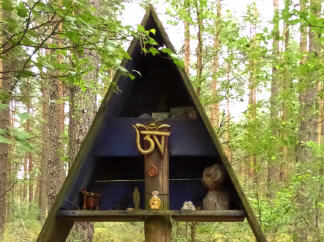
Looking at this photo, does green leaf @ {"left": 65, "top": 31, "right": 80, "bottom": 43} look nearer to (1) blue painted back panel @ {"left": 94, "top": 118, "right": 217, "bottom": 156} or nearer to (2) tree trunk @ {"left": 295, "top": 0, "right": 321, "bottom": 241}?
(1) blue painted back panel @ {"left": 94, "top": 118, "right": 217, "bottom": 156}

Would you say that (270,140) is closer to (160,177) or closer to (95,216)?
(160,177)

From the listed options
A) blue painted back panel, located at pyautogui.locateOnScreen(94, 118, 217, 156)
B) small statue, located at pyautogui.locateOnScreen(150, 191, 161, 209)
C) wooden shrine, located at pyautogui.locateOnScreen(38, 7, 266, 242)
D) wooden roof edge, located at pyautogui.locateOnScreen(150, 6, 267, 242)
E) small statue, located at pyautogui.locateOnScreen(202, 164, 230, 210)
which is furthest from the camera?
blue painted back panel, located at pyautogui.locateOnScreen(94, 118, 217, 156)

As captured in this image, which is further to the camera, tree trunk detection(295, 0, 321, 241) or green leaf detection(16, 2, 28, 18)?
tree trunk detection(295, 0, 321, 241)

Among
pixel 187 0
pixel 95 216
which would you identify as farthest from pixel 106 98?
pixel 187 0

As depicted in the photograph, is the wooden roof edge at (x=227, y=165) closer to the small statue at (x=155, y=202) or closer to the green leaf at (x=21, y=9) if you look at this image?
the small statue at (x=155, y=202)

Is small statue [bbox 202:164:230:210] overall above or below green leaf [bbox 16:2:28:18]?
below

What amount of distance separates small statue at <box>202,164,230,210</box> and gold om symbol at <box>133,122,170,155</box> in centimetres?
51

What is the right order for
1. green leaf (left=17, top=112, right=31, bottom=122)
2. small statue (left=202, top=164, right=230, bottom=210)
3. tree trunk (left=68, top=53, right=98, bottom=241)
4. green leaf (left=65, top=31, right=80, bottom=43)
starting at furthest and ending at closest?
tree trunk (left=68, top=53, right=98, bottom=241), small statue (left=202, top=164, right=230, bottom=210), green leaf (left=65, top=31, right=80, bottom=43), green leaf (left=17, top=112, right=31, bottom=122)

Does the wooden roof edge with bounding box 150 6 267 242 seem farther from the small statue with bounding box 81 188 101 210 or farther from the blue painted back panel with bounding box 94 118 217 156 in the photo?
the small statue with bounding box 81 188 101 210

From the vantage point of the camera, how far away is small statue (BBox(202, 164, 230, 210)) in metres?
3.06

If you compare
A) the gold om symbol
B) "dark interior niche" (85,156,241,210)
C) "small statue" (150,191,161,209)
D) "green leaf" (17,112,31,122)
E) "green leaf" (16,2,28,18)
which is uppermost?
"green leaf" (16,2,28,18)

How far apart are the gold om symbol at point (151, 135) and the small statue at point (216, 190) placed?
1.69 ft

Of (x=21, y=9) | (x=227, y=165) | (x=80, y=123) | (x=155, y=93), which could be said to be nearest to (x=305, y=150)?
(x=80, y=123)

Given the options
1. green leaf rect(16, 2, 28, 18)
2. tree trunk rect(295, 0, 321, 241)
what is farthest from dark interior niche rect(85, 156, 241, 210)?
tree trunk rect(295, 0, 321, 241)
